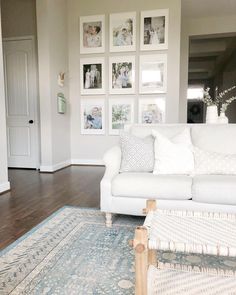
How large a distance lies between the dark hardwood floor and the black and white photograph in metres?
1.37

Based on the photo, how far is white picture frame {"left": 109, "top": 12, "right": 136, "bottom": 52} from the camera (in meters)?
4.98

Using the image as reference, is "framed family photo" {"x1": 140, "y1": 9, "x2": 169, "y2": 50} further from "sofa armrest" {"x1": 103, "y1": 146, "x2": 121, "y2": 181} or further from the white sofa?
"sofa armrest" {"x1": 103, "y1": 146, "x2": 121, "y2": 181}

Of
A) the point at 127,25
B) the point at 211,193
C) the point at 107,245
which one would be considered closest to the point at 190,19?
the point at 127,25

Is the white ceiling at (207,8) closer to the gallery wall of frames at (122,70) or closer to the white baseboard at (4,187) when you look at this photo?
the gallery wall of frames at (122,70)

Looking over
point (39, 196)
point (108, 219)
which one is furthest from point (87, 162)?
point (108, 219)

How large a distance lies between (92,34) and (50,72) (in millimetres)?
1273

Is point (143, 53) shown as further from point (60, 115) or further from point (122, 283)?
point (122, 283)

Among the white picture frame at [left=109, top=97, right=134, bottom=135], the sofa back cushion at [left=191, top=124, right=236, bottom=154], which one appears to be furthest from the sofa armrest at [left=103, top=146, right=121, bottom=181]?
the white picture frame at [left=109, top=97, right=134, bottom=135]

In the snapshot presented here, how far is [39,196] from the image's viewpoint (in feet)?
10.5

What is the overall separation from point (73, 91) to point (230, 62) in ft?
19.3

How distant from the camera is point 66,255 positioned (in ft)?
5.90

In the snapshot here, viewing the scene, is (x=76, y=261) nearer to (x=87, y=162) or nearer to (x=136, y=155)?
(x=136, y=155)

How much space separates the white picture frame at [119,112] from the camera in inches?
203

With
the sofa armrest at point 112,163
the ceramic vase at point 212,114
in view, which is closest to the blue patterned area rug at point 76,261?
the sofa armrest at point 112,163
